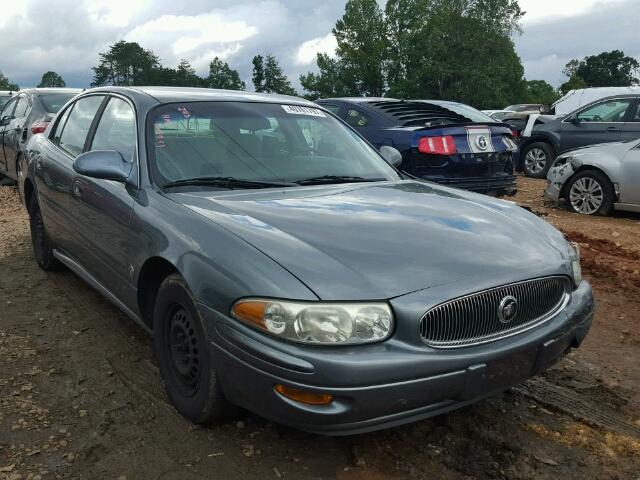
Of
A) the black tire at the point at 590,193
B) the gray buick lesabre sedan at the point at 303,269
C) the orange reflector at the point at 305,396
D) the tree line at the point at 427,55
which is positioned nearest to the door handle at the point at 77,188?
the gray buick lesabre sedan at the point at 303,269

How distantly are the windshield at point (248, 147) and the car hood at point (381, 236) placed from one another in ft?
0.78

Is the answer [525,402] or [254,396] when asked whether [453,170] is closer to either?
[525,402]

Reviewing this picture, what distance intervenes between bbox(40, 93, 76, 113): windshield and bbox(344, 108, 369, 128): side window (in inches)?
163

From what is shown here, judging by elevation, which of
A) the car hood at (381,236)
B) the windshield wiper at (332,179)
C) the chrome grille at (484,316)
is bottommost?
the chrome grille at (484,316)

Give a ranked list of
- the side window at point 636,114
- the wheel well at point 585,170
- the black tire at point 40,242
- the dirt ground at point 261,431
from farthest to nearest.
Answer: the side window at point 636,114 < the wheel well at point 585,170 < the black tire at point 40,242 < the dirt ground at point 261,431

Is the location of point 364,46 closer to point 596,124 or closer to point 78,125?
point 596,124

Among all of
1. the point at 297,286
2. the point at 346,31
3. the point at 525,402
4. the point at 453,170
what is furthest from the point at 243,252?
the point at 346,31

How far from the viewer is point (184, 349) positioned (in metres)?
2.83

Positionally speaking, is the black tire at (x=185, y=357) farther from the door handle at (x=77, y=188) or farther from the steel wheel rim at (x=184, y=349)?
the door handle at (x=77, y=188)

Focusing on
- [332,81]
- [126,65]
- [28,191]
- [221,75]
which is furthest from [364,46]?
[28,191]

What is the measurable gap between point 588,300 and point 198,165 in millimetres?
2089

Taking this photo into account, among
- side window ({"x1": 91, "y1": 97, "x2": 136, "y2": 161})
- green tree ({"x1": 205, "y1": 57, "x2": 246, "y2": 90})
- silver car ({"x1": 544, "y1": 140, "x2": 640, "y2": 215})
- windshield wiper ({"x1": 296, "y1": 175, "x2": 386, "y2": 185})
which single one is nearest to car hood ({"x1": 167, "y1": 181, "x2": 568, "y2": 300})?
windshield wiper ({"x1": 296, "y1": 175, "x2": 386, "y2": 185})

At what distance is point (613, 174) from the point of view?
26.3ft

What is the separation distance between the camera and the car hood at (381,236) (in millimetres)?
2320
